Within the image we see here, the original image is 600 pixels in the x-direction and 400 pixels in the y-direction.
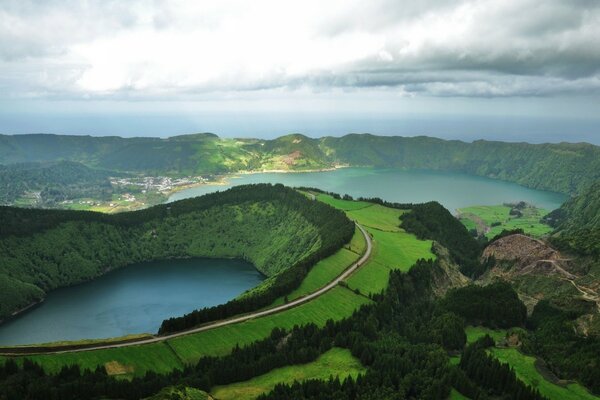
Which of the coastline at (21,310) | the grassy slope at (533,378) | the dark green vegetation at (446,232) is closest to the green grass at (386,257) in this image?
the dark green vegetation at (446,232)

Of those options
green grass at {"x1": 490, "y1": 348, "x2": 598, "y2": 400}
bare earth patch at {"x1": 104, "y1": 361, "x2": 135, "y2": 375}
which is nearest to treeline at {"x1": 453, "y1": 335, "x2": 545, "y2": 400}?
green grass at {"x1": 490, "y1": 348, "x2": 598, "y2": 400}

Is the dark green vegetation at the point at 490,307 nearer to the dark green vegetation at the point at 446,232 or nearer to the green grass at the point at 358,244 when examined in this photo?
the green grass at the point at 358,244

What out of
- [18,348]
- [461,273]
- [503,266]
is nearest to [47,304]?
[18,348]

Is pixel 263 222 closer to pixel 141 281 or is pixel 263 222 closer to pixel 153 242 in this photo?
pixel 153 242

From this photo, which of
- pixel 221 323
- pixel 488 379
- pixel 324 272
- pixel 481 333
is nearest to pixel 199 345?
pixel 221 323

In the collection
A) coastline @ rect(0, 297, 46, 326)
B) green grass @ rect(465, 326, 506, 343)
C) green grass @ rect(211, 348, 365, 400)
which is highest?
green grass @ rect(211, 348, 365, 400)

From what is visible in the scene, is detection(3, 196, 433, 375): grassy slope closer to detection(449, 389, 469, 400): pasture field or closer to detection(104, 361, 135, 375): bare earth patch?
detection(104, 361, 135, 375): bare earth patch
